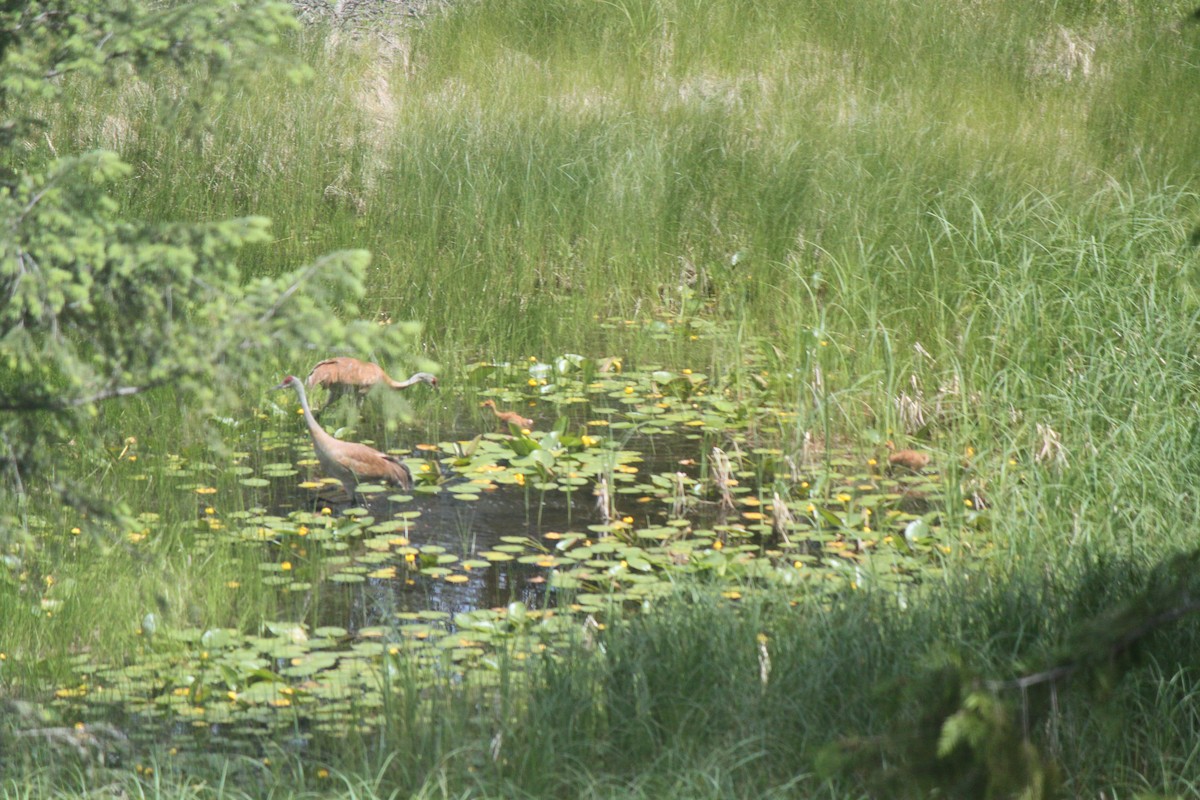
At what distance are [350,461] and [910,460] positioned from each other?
220cm

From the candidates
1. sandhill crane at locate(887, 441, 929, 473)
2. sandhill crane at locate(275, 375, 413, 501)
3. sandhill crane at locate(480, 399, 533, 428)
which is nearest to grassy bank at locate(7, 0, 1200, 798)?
sandhill crane at locate(887, 441, 929, 473)

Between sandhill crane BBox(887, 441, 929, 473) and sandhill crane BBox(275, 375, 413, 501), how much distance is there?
1953 millimetres

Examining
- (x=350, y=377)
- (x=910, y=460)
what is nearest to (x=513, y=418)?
(x=350, y=377)

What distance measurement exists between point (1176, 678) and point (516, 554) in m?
2.32

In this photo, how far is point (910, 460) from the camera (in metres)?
5.44

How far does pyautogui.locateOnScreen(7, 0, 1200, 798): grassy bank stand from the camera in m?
3.36

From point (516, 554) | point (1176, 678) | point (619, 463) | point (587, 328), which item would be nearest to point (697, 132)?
point (587, 328)

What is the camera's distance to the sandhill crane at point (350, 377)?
6.10 m

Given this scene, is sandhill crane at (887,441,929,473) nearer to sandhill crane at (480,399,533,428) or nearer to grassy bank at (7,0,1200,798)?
grassy bank at (7,0,1200,798)

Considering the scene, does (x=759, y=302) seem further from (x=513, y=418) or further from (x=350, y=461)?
(x=350, y=461)

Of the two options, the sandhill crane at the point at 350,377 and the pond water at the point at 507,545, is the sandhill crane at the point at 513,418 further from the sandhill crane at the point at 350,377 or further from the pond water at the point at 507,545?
the sandhill crane at the point at 350,377

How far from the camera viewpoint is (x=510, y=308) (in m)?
7.12

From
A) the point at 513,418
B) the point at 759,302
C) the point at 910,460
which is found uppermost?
the point at 759,302

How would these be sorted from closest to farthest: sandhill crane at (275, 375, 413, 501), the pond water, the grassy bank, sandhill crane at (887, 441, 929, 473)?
the grassy bank < the pond water < sandhill crane at (275, 375, 413, 501) < sandhill crane at (887, 441, 929, 473)
